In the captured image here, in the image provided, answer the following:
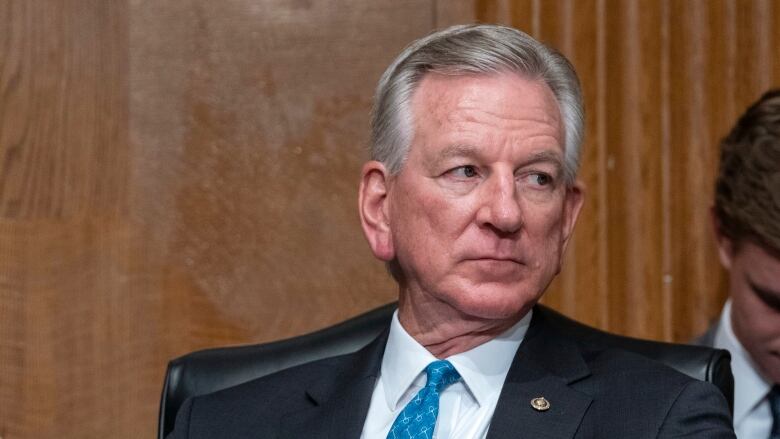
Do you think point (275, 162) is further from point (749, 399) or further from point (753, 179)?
point (749, 399)

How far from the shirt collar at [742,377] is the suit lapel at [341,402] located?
0.91 metres

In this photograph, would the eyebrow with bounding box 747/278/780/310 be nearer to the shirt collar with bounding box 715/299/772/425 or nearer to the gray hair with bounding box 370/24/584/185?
the shirt collar with bounding box 715/299/772/425

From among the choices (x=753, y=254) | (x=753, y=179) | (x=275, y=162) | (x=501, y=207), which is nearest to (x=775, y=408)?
(x=753, y=254)

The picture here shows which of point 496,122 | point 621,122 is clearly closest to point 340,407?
point 496,122

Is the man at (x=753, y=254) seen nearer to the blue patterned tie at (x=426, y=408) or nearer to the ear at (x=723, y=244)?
the ear at (x=723, y=244)

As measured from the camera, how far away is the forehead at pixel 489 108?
2.20 m

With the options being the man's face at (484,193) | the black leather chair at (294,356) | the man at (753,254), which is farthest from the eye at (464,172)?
the man at (753,254)

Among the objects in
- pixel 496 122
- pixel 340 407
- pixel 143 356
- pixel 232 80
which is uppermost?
pixel 496 122

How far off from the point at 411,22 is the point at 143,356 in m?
1.03

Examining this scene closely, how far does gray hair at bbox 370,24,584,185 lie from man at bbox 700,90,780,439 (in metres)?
0.63

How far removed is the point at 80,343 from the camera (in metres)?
3.12

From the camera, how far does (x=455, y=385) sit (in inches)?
88.4

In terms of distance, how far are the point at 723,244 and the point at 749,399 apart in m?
0.34

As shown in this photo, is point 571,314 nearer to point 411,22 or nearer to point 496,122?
point 411,22
